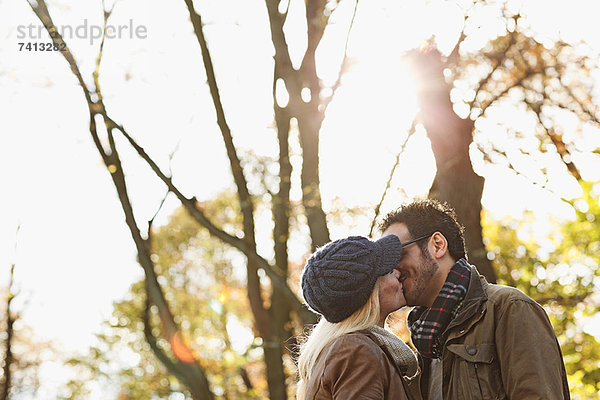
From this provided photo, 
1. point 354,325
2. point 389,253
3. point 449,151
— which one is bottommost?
point 354,325

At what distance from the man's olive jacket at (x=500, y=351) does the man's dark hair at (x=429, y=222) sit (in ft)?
0.78

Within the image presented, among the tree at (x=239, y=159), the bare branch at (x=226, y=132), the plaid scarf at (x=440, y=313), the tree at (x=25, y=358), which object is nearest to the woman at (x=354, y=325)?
the plaid scarf at (x=440, y=313)

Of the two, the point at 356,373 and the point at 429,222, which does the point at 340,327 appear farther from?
the point at 429,222

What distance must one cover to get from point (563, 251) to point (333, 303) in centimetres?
622

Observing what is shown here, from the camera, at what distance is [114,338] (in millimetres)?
19109

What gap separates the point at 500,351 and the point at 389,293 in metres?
0.53

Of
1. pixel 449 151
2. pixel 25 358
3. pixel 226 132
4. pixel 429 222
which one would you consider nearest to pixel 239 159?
pixel 226 132

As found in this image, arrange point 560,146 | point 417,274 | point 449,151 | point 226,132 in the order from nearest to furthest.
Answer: point 417,274 < point 449,151 < point 226,132 < point 560,146

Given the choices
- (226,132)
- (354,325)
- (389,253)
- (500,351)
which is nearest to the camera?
(500,351)

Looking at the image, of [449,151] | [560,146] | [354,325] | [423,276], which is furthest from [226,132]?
[560,146]

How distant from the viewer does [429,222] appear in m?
3.26

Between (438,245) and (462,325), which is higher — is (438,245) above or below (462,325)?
above

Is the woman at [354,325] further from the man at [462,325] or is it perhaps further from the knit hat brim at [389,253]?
the man at [462,325]

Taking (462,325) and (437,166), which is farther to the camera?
(437,166)
